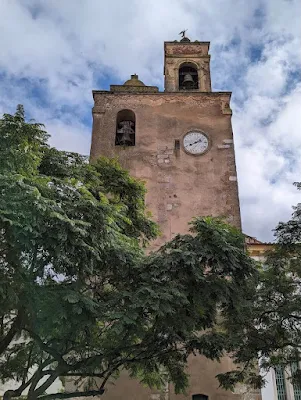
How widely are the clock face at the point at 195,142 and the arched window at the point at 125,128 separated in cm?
222

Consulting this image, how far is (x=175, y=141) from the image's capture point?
17734mm

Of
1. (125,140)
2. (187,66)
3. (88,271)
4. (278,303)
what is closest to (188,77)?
(187,66)

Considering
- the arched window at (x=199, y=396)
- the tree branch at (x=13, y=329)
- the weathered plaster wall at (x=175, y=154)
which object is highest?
the weathered plaster wall at (x=175, y=154)

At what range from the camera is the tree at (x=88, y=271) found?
22.7 ft

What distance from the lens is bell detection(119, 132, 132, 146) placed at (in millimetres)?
17828

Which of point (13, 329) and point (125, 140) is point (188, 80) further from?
point (13, 329)

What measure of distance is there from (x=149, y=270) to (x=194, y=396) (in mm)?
7018

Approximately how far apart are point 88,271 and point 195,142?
11.2m

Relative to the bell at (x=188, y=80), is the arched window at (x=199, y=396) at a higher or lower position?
lower

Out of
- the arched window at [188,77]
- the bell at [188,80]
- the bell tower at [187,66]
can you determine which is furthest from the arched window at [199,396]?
the bell at [188,80]

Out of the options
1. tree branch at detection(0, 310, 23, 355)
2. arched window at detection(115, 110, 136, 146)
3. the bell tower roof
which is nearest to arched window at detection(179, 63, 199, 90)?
the bell tower roof

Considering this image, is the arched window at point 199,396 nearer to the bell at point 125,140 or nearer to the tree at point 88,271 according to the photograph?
the tree at point 88,271

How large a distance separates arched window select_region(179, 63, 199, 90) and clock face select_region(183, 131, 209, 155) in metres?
3.15

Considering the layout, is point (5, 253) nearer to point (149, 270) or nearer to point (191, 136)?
point (149, 270)
